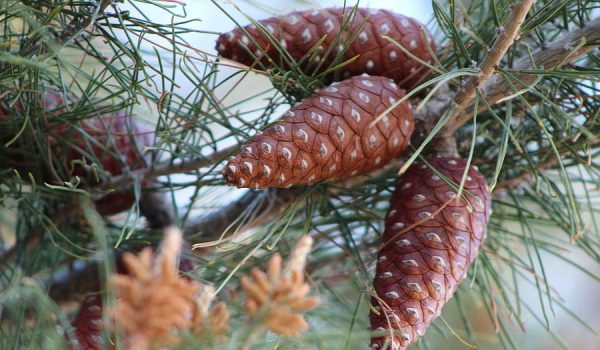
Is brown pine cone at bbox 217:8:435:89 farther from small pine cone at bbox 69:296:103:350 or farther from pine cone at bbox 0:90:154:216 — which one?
small pine cone at bbox 69:296:103:350

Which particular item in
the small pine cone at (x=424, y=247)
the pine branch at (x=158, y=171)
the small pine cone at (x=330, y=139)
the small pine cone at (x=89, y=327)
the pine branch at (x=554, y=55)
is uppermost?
the pine branch at (x=554, y=55)

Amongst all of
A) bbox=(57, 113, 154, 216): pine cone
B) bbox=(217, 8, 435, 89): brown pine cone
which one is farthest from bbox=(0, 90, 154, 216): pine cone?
bbox=(217, 8, 435, 89): brown pine cone

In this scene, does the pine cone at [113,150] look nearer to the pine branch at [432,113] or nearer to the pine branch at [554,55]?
the pine branch at [432,113]

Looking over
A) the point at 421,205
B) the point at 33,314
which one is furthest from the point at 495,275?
the point at 33,314

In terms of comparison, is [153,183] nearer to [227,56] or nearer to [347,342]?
[227,56]

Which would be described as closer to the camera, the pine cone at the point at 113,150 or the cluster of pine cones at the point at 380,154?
the cluster of pine cones at the point at 380,154

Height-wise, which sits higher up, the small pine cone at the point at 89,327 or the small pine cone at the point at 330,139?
the small pine cone at the point at 330,139

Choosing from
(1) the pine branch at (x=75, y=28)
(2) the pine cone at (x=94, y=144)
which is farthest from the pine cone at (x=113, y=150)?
(1) the pine branch at (x=75, y=28)
